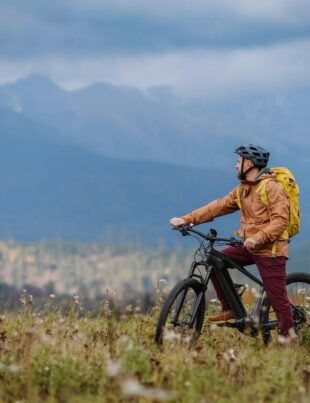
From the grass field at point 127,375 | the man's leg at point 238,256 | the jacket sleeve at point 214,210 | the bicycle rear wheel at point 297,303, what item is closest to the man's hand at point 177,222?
the jacket sleeve at point 214,210

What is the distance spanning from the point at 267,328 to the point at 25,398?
4096 millimetres

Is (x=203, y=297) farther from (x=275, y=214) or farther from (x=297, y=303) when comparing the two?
(x=297, y=303)

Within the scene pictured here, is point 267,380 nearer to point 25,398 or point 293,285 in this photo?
point 25,398

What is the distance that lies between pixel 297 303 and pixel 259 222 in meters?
1.94

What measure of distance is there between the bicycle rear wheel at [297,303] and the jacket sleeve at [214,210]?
1.15 meters

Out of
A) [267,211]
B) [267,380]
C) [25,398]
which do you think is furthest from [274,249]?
[25,398]

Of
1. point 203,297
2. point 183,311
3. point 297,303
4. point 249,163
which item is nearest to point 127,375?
point 183,311

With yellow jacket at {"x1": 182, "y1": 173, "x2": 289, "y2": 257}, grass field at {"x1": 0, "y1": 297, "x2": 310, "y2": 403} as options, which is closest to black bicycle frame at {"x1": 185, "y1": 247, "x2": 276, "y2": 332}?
yellow jacket at {"x1": 182, "y1": 173, "x2": 289, "y2": 257}

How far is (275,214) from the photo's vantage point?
8086mm

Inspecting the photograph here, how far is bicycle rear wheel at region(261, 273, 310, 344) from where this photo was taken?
29.0ft

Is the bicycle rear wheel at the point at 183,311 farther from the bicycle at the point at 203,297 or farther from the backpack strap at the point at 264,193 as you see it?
the backpack strap at the point at 264,193

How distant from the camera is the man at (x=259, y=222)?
8.07m

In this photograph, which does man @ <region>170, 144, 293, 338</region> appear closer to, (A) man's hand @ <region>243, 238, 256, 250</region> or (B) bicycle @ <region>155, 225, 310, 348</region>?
(A) man's hand @ <region>243, 238, 256, 250</region>

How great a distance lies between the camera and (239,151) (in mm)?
8383
